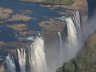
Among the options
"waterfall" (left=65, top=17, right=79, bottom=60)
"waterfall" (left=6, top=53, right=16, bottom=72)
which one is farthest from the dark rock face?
"waterfall" (left=6, top=53, right=16, bottom=72)

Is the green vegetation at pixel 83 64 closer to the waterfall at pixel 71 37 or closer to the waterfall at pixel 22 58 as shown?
the waterfall at pixel 22 58

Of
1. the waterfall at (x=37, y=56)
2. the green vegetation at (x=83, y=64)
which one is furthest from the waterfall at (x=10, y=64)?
the green vegetation at (x=83, y=64)

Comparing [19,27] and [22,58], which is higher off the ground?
[19,27]

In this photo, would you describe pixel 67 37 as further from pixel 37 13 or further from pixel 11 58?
pixel 11 58

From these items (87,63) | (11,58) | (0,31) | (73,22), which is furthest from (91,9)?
(87,63)

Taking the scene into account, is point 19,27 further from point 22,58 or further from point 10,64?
point 10,64

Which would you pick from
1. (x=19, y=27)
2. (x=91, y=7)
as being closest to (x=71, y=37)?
(x=19, y=27)

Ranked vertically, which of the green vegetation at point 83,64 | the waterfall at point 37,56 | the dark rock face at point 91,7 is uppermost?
the dark rock face at point 91,7

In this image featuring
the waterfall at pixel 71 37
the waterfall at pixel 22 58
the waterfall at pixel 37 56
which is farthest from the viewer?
the waterfall at pixel 71 37
